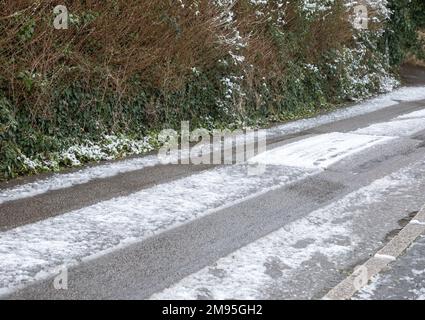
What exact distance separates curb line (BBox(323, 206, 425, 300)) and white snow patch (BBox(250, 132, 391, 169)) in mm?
3165

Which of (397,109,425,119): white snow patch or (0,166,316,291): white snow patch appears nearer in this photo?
(0,166,316,291): white snow patch

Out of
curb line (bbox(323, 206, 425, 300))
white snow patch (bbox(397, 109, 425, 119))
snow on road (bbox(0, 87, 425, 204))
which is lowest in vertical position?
curb line (bbox(323, 206, 425, 300))

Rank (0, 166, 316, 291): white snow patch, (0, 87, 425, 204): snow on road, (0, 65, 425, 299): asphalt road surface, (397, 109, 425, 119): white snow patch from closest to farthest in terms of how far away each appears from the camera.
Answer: (0, 65, 425, 299): asphalt road surface < (0, 166, 316, 291): white snow patch < (0, 87, 425, 204): snow on road < (397, 109, 425, 119): white snow patch

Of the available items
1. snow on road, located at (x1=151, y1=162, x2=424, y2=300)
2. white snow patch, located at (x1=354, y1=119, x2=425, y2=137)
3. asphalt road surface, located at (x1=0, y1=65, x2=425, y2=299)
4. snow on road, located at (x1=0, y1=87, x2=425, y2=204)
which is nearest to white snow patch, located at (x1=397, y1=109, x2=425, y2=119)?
white snow patch, located at (x1=354, y1=119, x2=425, y2=137)

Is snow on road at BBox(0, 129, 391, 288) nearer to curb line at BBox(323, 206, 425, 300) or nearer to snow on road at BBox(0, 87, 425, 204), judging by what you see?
snow on road at BBox(0, 87, 425, 204)

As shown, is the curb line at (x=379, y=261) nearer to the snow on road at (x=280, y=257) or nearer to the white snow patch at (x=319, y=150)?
the snow on road at (x=280, y=257)

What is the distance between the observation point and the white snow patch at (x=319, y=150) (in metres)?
10.0

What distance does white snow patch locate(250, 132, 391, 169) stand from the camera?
10.0 meters

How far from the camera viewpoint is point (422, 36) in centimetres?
2728

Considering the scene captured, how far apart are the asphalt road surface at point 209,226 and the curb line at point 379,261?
103 millimetres

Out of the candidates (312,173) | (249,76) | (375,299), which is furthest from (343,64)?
(375,299)

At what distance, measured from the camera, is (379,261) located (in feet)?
18.4

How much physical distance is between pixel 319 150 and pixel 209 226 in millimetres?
5109

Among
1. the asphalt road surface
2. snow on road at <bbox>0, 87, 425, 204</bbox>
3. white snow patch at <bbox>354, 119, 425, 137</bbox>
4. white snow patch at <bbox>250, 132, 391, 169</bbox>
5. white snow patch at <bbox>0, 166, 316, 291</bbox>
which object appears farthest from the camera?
white snow patch at <bbox>354, 119, 425, 137</bbox>
